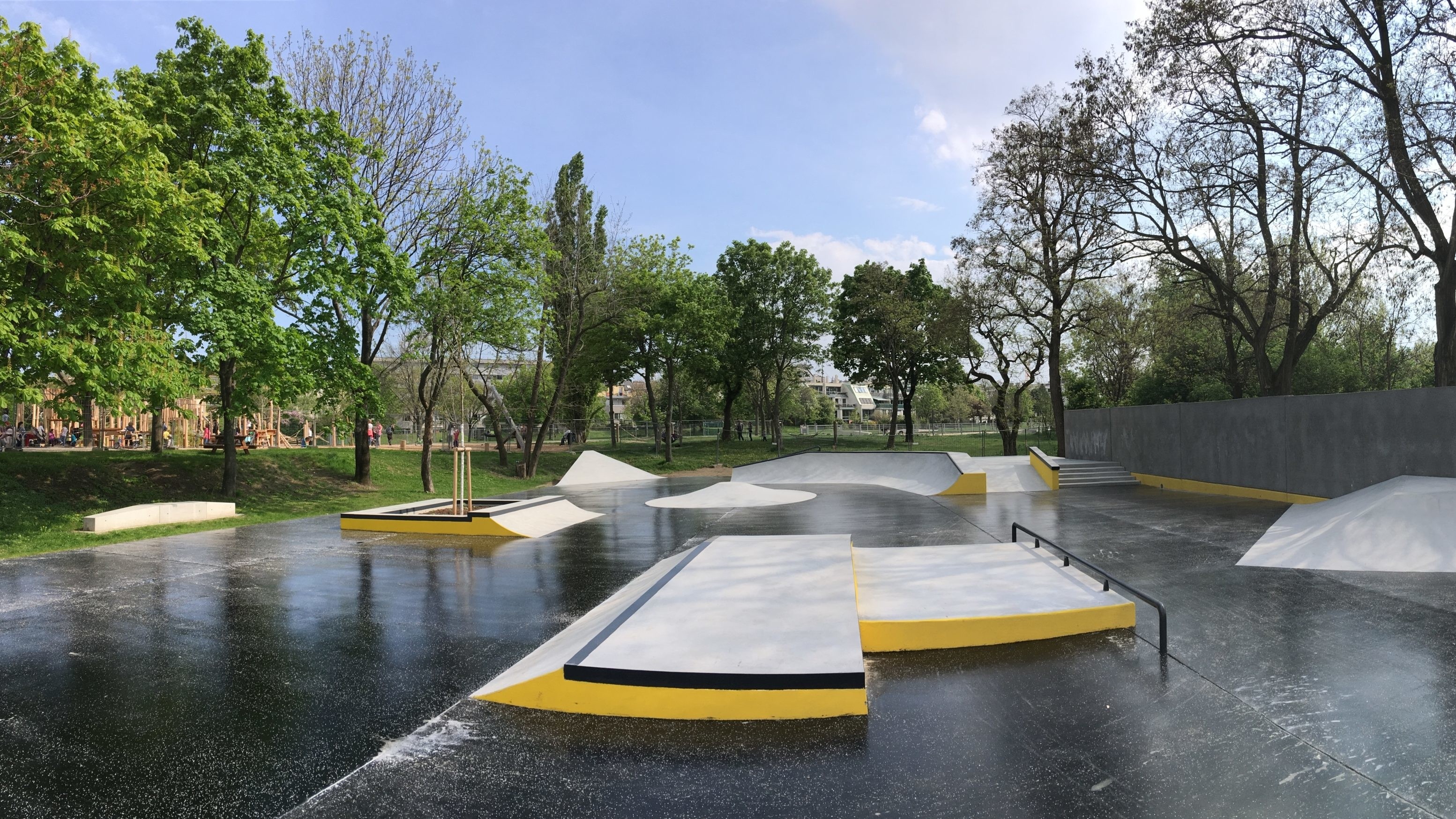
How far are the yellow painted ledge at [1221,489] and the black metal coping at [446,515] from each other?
49.6 ft

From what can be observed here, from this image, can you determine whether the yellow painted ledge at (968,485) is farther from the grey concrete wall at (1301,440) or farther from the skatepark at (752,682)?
the skatepark at (752,682)

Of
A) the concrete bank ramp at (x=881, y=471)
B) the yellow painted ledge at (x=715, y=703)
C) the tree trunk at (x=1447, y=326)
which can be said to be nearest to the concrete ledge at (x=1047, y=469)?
the concrete bank ramp at (x=881, y=471)

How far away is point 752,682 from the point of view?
13.6ft

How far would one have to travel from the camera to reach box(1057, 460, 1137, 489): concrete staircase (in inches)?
852

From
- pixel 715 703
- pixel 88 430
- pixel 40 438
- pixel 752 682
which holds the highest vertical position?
pixel 88 430

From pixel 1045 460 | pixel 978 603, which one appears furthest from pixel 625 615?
pixel 1045 460

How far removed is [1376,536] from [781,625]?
369 inches

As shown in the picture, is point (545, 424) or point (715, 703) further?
point (545, 424)

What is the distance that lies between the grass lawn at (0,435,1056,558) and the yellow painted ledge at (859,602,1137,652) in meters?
13.0

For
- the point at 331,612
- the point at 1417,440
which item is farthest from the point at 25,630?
the point at 1417,440

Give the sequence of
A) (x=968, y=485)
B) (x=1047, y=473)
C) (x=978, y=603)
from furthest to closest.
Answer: (x=1047, y=473), (x=968, y=485), (x=978, y=603)

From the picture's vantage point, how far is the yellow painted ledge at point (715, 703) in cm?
418

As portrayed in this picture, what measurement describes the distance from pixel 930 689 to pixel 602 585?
178 inches

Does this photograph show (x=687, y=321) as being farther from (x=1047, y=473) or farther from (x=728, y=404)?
(x=1047, y=473)
